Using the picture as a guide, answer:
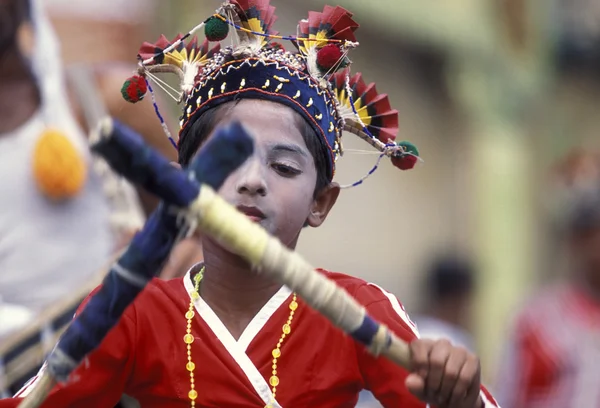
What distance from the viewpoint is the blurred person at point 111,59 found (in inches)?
151

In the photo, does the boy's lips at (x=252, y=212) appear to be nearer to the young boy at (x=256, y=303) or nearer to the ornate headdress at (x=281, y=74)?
the young boy at (x=256, y=303)

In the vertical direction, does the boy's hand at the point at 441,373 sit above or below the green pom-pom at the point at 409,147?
below

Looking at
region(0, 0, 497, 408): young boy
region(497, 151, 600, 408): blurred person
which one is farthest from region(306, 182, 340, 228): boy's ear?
region(497, 151, 600, 408): blurred person

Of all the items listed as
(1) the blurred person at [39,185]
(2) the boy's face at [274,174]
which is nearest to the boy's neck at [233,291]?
(2) the boy's face at [274,174]

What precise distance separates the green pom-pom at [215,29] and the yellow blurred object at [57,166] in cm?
125

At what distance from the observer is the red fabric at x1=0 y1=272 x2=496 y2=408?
98.9 inches

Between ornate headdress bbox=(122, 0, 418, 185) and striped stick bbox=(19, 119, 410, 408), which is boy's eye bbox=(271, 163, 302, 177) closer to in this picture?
ornate headdress bbox=(122, 0, 418, 185)

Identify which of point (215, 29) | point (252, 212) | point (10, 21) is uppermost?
point (10, 21)

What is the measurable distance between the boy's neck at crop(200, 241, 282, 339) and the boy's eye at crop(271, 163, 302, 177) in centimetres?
22

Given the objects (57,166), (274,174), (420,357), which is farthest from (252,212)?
(57,166)

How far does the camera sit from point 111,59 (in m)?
5.74

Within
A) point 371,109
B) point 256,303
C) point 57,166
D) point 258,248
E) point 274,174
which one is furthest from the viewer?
point 57,166

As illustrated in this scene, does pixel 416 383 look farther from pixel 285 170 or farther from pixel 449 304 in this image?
pixel 449 304

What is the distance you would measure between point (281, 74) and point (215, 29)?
0.20 meters
